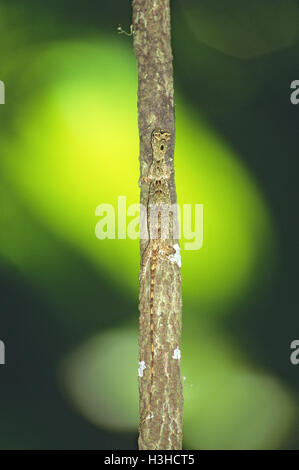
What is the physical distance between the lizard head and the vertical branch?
0.8 inches

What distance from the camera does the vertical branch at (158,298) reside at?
2.18 m

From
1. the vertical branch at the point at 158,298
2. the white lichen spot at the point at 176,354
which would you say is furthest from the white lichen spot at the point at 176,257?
the white lichen spot at the point at 176,354

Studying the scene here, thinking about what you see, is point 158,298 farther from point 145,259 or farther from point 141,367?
point 141,367

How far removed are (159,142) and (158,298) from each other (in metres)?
0.64

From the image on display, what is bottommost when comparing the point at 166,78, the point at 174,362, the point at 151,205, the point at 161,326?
the point at 174,362

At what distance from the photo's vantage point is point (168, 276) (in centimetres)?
220

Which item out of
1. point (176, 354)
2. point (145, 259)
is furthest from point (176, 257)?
point (176, 354)

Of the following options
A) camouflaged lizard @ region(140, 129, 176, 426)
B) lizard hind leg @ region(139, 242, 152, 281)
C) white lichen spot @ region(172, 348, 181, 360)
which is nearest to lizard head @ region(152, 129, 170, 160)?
camouflaged lizard @ region(140, 129, 176, 426)

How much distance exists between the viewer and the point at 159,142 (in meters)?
2.19

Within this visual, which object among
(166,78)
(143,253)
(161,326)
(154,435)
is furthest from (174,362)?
(166,78)

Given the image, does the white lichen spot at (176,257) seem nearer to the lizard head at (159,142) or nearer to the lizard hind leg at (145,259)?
the lizard hind leg at (145,259)

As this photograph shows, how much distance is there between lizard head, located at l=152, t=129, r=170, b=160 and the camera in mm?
2182

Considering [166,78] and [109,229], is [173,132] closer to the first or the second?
[166,78]

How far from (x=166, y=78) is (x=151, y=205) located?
0.53m
